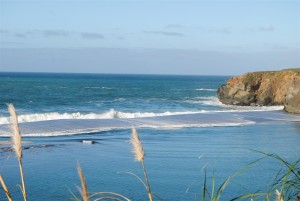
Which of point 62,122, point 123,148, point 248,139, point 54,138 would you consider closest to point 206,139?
point 248,139

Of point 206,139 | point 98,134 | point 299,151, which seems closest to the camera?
point 299,151

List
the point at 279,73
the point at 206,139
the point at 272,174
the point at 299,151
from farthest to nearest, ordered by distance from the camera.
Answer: the point at 279,73, the point at 206,139, the point at 299,151, the point at 272,174

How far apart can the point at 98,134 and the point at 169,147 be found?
20.4ft

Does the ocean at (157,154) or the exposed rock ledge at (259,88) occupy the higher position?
the exposed rock ledge at (259,88)

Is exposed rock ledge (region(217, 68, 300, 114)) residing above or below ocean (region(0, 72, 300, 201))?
above

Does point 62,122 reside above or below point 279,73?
below

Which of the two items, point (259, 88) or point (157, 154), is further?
point (259, 88)

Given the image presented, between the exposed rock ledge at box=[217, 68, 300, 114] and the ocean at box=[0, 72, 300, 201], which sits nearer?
the ocean at box=[0, 72, 300, 201]

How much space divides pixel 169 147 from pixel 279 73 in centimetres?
3167

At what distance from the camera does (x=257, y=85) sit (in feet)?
159

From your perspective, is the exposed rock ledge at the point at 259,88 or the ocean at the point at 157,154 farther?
the exposed rock ledge at the point at 259,88

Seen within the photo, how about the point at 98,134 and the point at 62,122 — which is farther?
the point at 62,122

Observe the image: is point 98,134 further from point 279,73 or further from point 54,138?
point 279,73

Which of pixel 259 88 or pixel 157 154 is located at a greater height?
pixel 259 88
